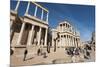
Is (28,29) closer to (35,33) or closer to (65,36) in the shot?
(35,33)

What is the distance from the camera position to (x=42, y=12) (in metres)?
1.96

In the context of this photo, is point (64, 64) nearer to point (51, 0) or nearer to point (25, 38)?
point (25, 38)

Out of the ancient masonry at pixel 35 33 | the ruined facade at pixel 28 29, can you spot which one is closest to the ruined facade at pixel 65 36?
the ancient masonry at pixel 35 33

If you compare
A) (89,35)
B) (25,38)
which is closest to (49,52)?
(25,38)

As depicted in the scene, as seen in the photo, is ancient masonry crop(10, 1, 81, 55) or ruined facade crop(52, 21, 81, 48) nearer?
ancient masonry crop(10, 1, 81, 55)

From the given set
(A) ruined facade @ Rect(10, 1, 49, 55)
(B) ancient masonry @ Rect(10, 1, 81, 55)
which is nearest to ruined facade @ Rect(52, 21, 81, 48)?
(B) ancient masonry @ Rect(10, 1, 81, 55)

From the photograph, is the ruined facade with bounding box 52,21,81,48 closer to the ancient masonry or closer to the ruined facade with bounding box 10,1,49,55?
the ancient masonry

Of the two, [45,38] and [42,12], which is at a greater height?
[42,12]

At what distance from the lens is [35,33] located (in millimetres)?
1944

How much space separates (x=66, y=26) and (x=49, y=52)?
0.32m

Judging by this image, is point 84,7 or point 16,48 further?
point 84,7

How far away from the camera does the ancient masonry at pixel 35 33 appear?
6.06ft

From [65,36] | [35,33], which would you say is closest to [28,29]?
[35,33]

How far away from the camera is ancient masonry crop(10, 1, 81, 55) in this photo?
185 cm
